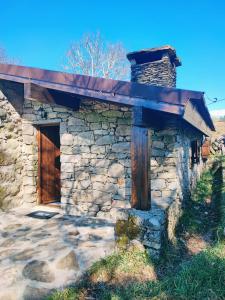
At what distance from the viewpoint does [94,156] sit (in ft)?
Result: 18.6

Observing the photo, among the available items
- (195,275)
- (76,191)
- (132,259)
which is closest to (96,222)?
(76,191)

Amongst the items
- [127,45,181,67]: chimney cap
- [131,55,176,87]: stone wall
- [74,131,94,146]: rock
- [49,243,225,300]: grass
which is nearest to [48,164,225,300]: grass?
[49,243,225,300]: grass

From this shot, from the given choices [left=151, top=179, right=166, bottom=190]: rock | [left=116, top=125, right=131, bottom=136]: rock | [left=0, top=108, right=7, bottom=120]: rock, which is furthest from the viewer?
[left=0, top=108, right=7, bottom=120]: rock

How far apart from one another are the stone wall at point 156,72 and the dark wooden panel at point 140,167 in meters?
5.73

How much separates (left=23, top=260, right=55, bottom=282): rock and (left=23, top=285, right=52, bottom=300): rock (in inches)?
7.3

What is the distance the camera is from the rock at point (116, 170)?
5422mm

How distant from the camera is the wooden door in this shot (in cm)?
659

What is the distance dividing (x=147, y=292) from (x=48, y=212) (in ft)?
12.5

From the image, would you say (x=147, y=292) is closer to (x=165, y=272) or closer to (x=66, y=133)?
(x=165, y=272)

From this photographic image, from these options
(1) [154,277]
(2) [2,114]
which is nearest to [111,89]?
(1) [154,277]

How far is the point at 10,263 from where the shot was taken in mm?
3428

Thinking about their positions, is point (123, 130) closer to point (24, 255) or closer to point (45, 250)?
point (45, 250)

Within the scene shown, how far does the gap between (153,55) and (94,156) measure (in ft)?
17.5

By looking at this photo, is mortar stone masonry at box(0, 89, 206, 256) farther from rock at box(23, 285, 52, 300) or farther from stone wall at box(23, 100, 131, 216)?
rock at box(23, 285, 52, 300)
